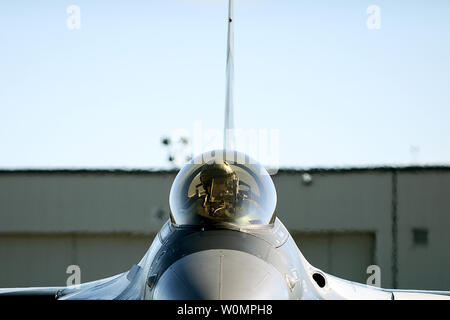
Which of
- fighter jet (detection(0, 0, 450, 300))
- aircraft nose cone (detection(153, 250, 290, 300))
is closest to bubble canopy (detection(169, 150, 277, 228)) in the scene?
fighter jet (detection(0, 0, 450, 300))

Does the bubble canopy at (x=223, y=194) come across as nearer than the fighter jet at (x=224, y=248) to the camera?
No

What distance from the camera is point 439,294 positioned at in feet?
31.6

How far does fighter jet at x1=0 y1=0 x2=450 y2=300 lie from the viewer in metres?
5.79

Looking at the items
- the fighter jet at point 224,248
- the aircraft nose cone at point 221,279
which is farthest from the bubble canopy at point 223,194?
the aircraft nose cone at point 221,279

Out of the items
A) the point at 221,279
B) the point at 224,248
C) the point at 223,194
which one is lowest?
the point at 221,279

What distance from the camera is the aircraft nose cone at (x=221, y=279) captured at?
562 cm

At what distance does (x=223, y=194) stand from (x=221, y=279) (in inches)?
53.3

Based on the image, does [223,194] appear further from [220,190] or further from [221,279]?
[221,279]

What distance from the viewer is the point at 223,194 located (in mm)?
6848

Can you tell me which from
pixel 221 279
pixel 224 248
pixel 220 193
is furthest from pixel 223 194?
pixel 221 279

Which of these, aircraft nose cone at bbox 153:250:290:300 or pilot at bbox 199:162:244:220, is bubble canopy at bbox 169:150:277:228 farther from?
aircraft nose cone at bbox 153:250:290:300

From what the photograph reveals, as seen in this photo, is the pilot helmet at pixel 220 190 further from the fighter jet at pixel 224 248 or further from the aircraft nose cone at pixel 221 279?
the aircraft nose cone at pixel 221 279

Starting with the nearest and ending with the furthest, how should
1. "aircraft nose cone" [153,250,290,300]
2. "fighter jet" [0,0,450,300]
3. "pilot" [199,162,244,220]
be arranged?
"aircraft nose cone" [153,250,290,300] < "fighter jet" [0,0,450,300] < "pilot" [199,162,244,220]


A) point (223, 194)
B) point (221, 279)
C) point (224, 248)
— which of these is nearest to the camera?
point (221, 279)
